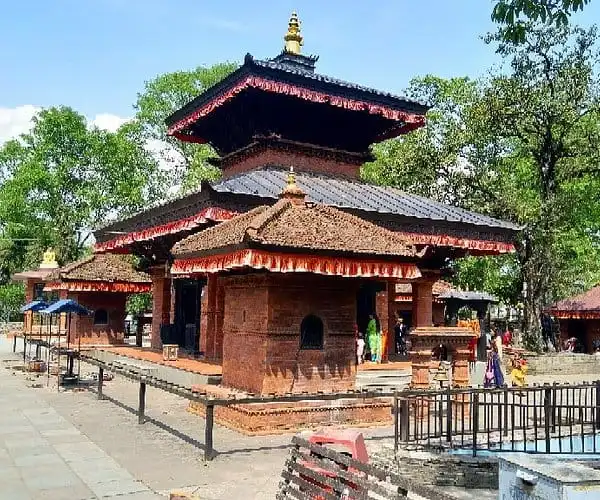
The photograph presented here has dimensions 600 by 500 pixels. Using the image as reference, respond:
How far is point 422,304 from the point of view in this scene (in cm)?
1819

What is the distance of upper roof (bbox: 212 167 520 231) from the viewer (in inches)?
586

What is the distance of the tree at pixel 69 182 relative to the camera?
153 ft

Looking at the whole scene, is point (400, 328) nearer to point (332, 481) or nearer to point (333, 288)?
point (333, 288)

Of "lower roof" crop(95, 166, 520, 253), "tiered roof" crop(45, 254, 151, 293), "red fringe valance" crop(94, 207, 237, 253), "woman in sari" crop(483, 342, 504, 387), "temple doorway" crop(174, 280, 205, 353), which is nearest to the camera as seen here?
"red fringe valance" crop(94, 207, 237, 253)

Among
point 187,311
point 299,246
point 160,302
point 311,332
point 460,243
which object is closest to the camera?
point 299,246

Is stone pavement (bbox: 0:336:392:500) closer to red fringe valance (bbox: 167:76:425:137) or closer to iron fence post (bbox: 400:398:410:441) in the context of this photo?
iron fence post (bbox: 400:398:410:441)

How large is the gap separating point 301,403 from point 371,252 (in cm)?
279

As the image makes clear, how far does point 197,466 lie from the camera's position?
352 inches

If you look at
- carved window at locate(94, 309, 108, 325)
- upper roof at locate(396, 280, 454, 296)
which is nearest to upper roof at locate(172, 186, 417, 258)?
upper roof at locate(396, 280, 454, 296)

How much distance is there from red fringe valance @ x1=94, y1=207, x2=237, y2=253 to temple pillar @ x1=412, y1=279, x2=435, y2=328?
6.58 m

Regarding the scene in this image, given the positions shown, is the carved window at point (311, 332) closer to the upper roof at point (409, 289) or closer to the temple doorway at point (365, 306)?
the temple doorway at point (365, 306)

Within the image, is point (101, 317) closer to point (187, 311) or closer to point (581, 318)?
point (187, 311)

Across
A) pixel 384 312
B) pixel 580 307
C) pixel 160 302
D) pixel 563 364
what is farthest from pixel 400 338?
pixel 580 307

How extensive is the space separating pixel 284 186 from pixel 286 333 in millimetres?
5110
